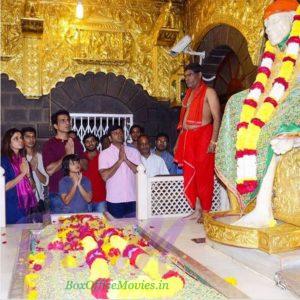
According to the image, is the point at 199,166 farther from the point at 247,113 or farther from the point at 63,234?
the point at 63,234

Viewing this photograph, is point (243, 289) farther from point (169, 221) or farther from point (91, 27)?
point (91, 27)

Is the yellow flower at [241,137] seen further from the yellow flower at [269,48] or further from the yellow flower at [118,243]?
the yellow flower at [118,243]

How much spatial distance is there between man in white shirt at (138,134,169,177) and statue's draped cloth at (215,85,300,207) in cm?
154

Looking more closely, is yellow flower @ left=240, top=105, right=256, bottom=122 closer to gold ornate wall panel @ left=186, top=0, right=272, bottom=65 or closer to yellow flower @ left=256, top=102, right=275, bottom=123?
yellow flower @ left=256, top=102, right=275, bottom=123

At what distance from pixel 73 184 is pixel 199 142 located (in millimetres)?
1333

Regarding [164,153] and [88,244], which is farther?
[164,153]

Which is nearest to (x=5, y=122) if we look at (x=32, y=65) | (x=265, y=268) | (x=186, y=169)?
(x=32, y=65)

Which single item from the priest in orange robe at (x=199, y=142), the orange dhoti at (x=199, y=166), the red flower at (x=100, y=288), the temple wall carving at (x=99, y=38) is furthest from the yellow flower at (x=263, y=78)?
the temple wall carving at (x=99, y=38)

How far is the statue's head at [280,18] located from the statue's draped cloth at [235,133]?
1.46 ft

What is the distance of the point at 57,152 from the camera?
15.1 feet

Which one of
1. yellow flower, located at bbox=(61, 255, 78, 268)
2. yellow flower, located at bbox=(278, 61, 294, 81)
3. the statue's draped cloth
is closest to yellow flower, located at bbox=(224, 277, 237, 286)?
the statue's draped cloth

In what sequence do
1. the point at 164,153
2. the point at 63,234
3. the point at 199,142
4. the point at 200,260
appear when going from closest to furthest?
1. the point at 200,260
2. the point at 63,234
3. the point at 199,142
4. the point at 164,153

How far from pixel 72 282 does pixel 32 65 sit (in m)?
4.73

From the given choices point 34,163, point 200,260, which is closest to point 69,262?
point 200,260
